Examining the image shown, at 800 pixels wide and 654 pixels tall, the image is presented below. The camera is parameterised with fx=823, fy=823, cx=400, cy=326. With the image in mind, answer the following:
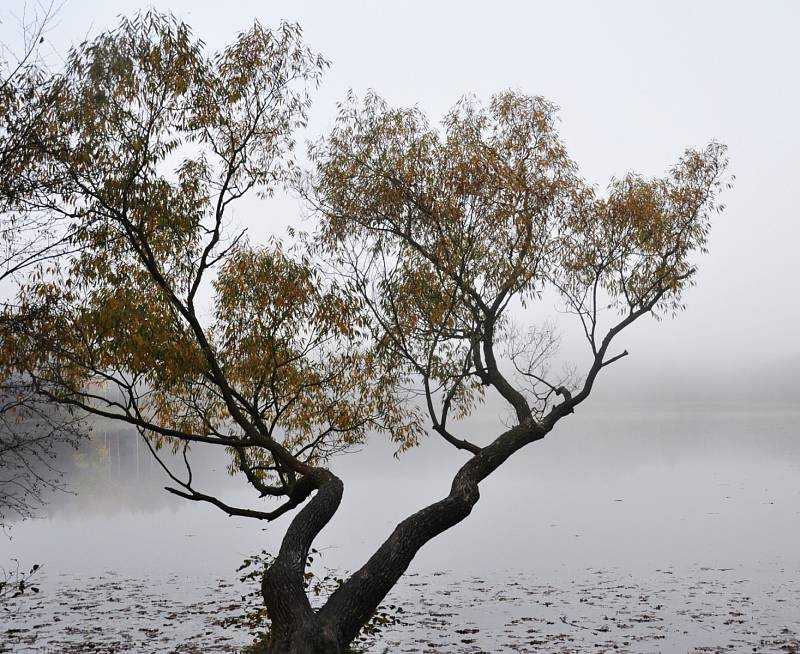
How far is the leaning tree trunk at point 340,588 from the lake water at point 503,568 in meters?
2.38

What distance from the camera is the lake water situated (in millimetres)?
12242

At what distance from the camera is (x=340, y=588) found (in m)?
9.66

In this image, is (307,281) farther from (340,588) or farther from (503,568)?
(503,568)

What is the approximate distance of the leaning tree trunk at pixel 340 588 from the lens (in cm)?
873

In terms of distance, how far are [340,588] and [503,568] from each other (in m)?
9.87

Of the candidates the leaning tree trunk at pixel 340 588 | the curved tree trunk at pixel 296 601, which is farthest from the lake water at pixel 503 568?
the curved tree trunk at pixel 296 601

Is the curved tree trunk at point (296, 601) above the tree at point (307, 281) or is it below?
below

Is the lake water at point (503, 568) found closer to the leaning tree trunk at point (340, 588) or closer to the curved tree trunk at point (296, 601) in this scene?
the leaning tree trunk at point (340, 588)

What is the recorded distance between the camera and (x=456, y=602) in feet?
49.3

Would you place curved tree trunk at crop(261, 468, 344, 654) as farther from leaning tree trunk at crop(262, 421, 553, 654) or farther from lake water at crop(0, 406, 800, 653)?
lake water at crop(0, 406, 800, 653)

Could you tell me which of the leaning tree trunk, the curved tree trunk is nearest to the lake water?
the leaning tree trunk

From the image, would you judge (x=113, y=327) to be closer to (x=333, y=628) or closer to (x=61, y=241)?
→ (x=61, y=241)

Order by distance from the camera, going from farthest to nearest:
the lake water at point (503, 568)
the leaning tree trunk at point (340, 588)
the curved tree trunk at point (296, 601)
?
the lake water at point (503, 568) → the leaning tree trunk at point (340, 588) → the curved tree trunk at point (296, 601)

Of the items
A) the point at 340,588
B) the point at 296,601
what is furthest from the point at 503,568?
the point at 296,601
